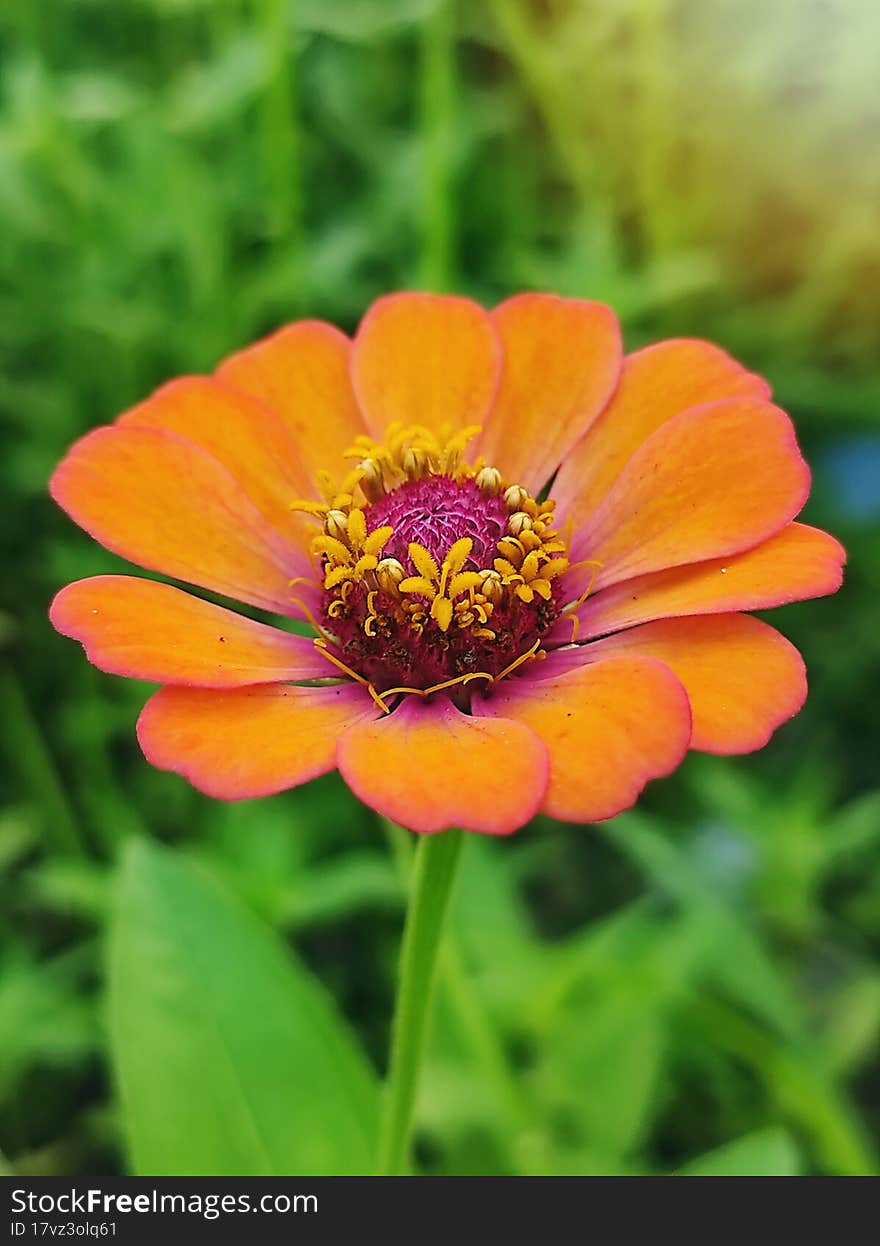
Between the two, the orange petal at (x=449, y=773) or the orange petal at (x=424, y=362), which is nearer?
the orange petal at (x=449, y=773)

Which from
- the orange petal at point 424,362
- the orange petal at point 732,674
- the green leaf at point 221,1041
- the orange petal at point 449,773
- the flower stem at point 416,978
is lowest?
the green leaf at point 221,1041

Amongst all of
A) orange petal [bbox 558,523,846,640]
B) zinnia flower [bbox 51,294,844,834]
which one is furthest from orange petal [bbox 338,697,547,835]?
orange petal [bbox 558,523,846,640]

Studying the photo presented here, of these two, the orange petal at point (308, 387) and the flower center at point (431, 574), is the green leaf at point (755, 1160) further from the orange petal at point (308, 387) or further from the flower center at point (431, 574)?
the orange petal at point (308, 387)

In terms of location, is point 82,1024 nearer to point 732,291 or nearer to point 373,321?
point 373,321

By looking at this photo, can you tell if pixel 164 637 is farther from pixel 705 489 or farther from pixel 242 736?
pixel 705 489

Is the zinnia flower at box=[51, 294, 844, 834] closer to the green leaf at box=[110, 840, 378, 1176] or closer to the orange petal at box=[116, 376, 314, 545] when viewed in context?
the orange petal at box=[116, 376, 314, 545]

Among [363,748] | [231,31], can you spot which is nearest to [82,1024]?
[363,748]

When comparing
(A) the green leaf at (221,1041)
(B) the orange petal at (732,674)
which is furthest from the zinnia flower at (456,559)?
(A) the green leaf at (221,1041)
